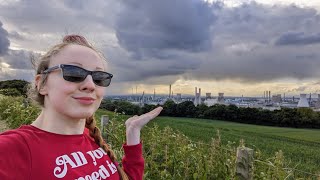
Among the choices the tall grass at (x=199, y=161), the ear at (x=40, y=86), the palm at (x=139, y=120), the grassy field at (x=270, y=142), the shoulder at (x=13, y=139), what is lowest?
the grassy field at (x=270, y=142)

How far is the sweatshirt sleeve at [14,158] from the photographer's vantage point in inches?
55.6

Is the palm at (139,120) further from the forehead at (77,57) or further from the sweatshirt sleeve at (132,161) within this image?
the forehead at (77,57)

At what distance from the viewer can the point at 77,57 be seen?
1756 millimetres

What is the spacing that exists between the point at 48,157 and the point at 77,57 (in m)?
0.45

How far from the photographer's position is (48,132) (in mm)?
1639

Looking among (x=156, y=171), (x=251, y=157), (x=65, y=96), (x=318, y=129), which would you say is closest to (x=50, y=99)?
(x=65, y=96)

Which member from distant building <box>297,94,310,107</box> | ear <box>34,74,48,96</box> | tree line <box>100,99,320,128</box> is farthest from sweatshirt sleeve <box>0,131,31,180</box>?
distant building <box>297,94,310,107</box>

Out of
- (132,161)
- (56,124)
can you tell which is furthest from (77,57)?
(132,161)

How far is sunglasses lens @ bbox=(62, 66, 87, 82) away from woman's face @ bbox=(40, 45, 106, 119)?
15 mm

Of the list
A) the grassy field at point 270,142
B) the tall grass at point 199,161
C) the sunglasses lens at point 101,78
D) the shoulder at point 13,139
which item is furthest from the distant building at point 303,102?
the shoulder at point 13,139

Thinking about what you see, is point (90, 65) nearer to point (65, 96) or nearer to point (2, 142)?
point (65, 96)

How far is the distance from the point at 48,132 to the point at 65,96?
0.16m

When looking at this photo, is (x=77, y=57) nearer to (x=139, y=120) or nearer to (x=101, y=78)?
(x=101, y=78)

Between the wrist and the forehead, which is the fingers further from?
the forehead
